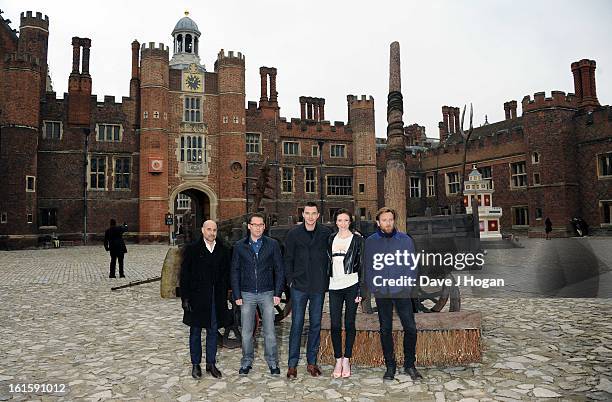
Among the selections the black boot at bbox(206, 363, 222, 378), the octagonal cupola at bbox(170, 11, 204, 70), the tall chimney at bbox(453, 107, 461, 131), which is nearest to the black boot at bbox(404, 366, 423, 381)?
the black boot at bbox(206, 363, 222, 378)

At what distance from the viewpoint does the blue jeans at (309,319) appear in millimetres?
4418

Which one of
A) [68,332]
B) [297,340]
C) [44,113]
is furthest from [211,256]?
[44,113]

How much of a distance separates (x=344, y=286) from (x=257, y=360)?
1463 millimetres

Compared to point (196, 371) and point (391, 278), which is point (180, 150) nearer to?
point (196, 371)

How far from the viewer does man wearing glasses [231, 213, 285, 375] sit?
15.0 ft

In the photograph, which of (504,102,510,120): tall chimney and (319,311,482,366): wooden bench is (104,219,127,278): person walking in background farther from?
(504,102,510,120): tall chimney

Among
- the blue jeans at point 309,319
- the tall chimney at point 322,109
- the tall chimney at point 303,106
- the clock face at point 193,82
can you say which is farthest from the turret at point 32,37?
the blue jeans at point 309,319

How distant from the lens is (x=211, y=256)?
15.0 feet

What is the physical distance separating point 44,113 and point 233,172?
12.2 meters

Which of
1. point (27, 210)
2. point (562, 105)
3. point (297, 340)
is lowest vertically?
point (297, 340)

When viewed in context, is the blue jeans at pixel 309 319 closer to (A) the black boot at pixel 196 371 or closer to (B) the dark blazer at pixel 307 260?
(B) the dark blazer at pixel 307 260

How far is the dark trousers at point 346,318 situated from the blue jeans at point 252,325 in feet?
2.06

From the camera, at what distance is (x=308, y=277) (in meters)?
4.39

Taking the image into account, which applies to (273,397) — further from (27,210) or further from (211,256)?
(27,210)
